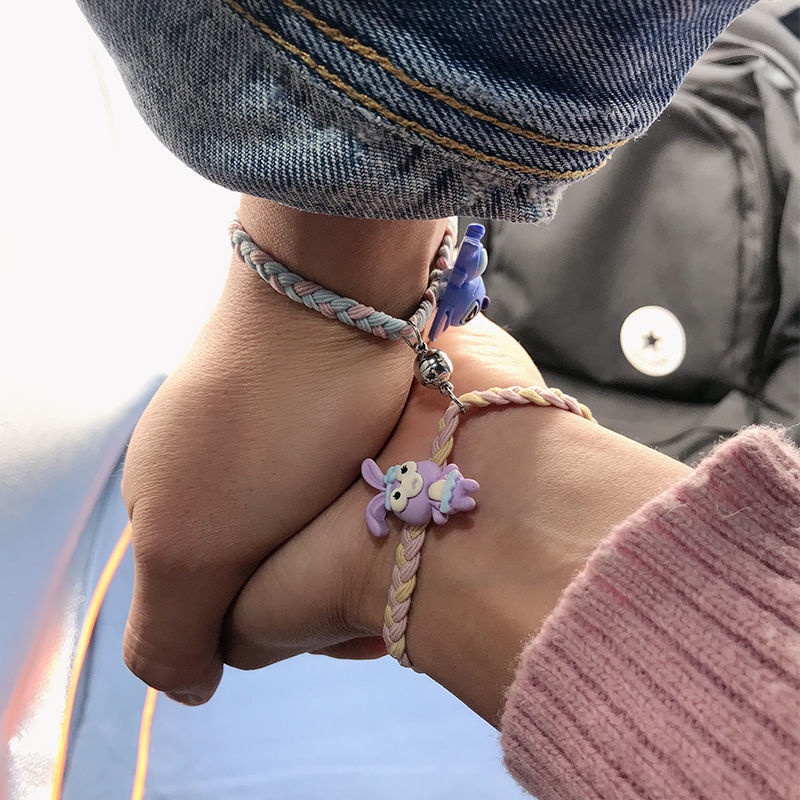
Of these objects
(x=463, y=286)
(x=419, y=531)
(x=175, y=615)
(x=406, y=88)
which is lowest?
(x=175, y=615)

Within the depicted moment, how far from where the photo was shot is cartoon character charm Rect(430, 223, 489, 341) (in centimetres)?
48

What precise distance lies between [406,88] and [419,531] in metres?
0.24

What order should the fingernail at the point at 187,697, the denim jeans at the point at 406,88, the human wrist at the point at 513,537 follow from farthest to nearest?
the fingernail at the point at 187,697 < the human wrist at the point at 513,537 < the denim jeans at the point at 406,88

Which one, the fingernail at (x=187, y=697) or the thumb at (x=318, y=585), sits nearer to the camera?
the thumb at (x=318, y=585)

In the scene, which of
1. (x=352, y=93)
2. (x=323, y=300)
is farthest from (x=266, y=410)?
(x=352, y=93)

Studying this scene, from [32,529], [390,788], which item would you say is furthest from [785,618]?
[32,529]

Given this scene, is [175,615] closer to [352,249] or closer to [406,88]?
[352,249]

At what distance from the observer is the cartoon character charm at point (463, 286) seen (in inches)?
18.7

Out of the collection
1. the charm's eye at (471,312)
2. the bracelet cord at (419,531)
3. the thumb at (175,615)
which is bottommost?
the thumb at (175,615)

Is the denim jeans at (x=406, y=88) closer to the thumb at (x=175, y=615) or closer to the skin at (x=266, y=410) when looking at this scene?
the skin at (x=266, y=410)

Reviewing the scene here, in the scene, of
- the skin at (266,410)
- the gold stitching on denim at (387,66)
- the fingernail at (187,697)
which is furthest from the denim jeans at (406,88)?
the fingernail at (187,697)

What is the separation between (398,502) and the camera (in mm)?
438

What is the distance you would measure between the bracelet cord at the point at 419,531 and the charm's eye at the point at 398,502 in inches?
0.5

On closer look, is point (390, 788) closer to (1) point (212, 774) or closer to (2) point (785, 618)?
(1) point (212, 774)
